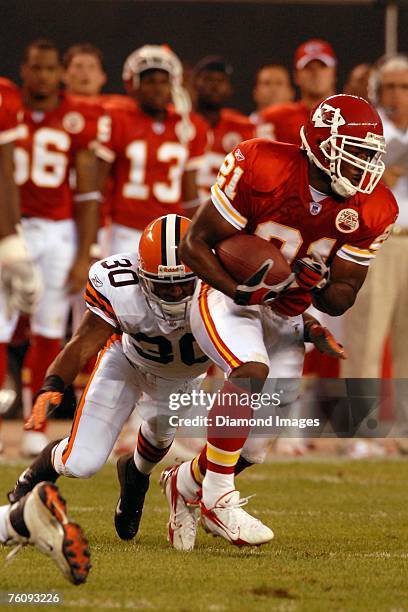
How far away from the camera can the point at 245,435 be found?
4562mm

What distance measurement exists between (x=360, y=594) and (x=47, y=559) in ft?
3.45

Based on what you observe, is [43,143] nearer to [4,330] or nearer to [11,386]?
[4,330]

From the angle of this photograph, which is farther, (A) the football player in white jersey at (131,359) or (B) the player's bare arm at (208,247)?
(A) the football player in white jersey at (131,359)

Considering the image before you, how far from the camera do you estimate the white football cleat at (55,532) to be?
3.64 meters

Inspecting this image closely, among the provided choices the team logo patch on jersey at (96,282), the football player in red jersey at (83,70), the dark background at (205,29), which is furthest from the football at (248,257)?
the dark background at (205,29)

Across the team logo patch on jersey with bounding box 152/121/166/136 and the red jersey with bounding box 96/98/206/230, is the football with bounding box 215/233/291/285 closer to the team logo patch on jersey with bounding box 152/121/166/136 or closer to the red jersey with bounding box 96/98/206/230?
the red jersey with bounding box 96/98/206/230

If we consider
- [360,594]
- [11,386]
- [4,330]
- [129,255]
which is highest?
[129,255]

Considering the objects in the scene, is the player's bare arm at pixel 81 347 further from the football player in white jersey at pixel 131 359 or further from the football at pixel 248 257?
the football at pixel 248 257

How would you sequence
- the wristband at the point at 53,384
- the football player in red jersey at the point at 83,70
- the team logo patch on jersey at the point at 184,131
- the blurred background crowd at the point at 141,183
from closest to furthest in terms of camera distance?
the wristband at the point at 53,384 → the blurred background crowd at the point at 141,183 → the team logo patch on jersey at the point at 184,131 → the football player in red jersey at the point at 83,70

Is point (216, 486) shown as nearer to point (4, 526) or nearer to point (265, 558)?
point (265, 558)

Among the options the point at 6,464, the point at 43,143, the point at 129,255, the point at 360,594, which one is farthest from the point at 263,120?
the point at 360,594

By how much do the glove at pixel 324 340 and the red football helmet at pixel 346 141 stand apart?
18.5 inches

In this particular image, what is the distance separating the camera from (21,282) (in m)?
5.39

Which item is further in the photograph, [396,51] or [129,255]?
[396,51]
